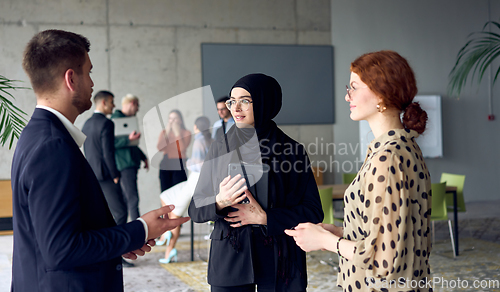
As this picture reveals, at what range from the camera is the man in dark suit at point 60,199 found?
46.3 inches

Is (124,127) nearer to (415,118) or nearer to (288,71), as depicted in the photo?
(288,71)

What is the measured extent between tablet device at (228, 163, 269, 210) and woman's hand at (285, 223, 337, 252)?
36cm

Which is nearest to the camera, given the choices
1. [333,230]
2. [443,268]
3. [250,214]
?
[333,230]

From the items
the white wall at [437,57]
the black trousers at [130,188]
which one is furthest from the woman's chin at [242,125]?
the white wall at [437,57]

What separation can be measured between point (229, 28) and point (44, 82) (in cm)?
728

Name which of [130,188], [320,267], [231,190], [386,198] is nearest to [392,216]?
[386,198]

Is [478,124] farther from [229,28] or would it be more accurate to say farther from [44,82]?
[44,82]

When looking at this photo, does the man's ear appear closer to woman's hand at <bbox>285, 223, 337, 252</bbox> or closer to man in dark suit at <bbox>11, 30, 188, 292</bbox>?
man in dark suit at <bbox>11, 30, 188, 292</bbox>

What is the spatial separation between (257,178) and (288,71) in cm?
690

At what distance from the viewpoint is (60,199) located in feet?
3.84

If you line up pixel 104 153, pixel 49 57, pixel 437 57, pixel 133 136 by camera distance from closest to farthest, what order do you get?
pixel 49 57, pixel 104 153, pixel 133 136, pixel 437 57

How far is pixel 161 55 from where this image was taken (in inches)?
312

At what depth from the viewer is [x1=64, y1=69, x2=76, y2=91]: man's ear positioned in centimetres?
133

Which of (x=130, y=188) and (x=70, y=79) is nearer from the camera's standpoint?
(x=70, y=79)
